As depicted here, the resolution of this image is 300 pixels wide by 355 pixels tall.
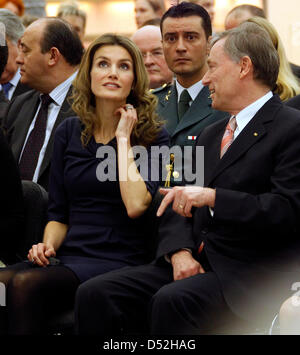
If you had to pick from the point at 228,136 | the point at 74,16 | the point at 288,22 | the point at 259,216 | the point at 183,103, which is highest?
the point at 288,22

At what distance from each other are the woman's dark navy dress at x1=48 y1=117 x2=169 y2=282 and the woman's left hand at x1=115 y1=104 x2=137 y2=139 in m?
0.08

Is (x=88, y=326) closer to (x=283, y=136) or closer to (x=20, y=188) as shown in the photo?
(x=20, y=188)

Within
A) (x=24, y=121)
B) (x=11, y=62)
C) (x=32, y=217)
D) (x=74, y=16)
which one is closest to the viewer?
(x=32, y=217)

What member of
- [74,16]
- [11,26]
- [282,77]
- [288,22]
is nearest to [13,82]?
[11,26]

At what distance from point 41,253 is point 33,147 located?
42.5 inches

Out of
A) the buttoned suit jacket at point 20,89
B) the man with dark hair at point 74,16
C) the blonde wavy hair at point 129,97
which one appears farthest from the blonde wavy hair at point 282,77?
the man with dark hair at point 74,16

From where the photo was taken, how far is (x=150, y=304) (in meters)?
2.88

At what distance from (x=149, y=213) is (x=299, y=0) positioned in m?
5.91

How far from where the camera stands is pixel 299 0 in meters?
8.49

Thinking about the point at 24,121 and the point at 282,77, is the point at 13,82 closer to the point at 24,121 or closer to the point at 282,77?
the point at 24,121

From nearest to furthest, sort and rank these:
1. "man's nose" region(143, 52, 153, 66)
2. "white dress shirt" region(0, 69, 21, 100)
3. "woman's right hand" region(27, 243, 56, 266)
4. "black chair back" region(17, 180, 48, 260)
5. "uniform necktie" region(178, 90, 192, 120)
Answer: "woman's right hand" region(27, 243, 56, 266), "black chair back" region(17, 180, 48, 260), "uniform necktie" region(178, 90, 192, 120), "man's nose" region(143, 52, 153, 66), "white dress shirt" region(0, 69, 21, 100)

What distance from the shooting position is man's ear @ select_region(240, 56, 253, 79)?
9.89 ft

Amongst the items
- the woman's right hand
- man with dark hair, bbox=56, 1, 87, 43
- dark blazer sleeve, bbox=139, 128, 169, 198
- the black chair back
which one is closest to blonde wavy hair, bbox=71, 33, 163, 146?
dark blazer sleeve, bbox=139, 128, 169, 198

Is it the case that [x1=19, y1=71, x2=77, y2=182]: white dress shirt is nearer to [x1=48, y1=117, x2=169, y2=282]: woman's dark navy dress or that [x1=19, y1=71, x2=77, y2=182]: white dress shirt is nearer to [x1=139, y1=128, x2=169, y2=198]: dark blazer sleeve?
[x1=48, y1=117, x2=169, y2=282]: woman's dark navy dress
